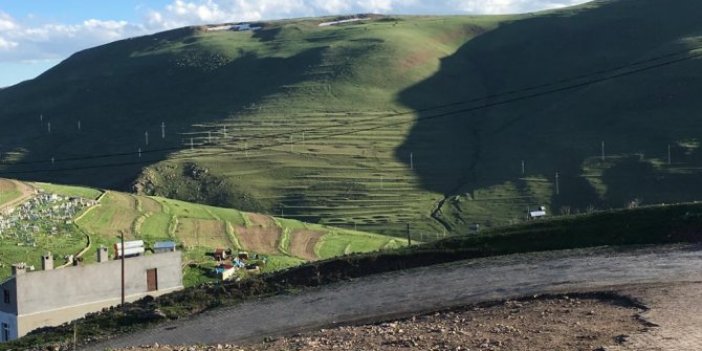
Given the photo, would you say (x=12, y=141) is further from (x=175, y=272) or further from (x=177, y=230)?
(x=175, y=272)

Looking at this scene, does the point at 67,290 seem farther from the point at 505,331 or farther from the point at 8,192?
the point at 505,331

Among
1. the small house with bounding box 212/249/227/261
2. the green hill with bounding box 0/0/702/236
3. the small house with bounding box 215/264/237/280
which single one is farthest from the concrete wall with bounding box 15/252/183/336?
the green hill with bounding box 0/0/702/236

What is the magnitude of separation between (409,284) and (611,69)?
15969cm

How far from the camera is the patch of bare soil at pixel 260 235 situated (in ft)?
277

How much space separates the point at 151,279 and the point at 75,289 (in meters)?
6.20

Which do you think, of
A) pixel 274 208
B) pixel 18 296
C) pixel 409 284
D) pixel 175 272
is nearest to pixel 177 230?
pixel 175 272

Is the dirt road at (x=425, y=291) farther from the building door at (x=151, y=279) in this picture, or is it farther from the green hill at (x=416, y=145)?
the green hill at (x=416, y=145)

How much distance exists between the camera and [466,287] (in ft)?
103

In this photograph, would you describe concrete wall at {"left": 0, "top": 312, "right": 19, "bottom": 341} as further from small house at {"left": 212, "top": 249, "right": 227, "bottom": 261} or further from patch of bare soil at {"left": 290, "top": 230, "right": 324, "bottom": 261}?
patch of bare soil at {"left": 290, "top": 230, "right": 324, "bottom": 261}

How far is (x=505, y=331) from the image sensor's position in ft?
67.3

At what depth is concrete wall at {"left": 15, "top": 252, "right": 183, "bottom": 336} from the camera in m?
53.7

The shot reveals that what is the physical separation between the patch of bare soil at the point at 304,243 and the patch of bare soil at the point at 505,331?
186 ft

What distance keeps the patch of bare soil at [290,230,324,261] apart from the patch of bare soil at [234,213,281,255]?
1744mm

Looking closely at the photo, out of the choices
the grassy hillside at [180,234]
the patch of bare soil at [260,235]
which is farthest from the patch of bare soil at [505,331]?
the patch of bare soil at [260,235]
